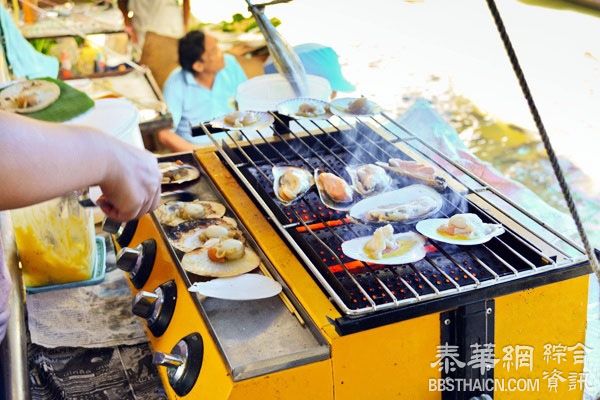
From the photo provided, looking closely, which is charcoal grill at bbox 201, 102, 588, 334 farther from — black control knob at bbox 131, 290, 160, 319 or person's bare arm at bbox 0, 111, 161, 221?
person's bare arm at bbox 0, 111, 161, 221

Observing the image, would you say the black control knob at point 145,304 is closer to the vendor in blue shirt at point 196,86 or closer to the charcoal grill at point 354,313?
the charcoal grill at point 354,313

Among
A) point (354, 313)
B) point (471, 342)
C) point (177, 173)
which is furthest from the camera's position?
point (177, 173)

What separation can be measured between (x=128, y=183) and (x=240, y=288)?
0.62 meters

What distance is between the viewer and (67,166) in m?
1.20

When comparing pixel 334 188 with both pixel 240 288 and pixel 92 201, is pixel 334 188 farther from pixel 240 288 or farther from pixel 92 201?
pixel 92 201

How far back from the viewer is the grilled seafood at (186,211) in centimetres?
234

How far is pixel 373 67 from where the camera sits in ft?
30.0

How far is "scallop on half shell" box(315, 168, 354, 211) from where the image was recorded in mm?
2189

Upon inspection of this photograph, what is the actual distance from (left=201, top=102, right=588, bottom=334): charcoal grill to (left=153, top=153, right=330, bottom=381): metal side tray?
11 centimetres

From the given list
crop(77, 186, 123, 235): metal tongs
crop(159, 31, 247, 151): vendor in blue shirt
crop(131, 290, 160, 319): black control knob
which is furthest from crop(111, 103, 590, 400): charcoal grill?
crop(159, 31, 247, 151): vendor in blue shirt

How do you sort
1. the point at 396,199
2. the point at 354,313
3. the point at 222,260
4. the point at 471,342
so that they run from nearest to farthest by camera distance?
1. the point at 354,313
2. the point at 471,342
3. the point at 222,260
4. the point at 396,199

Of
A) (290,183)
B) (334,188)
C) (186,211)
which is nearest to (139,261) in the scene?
(186,211)

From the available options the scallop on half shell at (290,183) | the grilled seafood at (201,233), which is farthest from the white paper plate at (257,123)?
the grilled seafood at (201,233)

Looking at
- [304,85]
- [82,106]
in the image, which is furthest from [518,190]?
[82,106]
